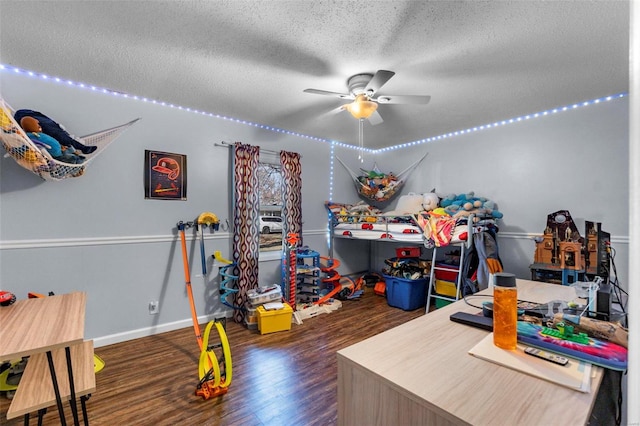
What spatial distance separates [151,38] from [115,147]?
127 cm

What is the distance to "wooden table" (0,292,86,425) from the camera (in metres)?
1.07

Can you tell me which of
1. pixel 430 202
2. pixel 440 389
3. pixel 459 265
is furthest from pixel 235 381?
pixel 430 202

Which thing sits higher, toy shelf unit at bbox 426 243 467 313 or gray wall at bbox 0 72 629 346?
gray wall at bbox 0 72 629 346

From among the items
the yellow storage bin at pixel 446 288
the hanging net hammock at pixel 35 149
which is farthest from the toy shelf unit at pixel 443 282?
the hanging net hammock at pixel 35 149

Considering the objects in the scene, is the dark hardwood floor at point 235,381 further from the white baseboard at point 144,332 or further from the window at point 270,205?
the window at point 270,205

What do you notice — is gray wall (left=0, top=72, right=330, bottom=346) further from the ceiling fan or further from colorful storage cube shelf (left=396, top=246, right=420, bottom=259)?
colorful storage cube shelf (left=396, top=246, right=420, bottom=259)

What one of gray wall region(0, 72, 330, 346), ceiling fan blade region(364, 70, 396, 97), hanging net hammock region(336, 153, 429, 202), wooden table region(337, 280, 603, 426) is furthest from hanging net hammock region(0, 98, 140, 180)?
hanging net hammock region(336, 153, 429, 202)

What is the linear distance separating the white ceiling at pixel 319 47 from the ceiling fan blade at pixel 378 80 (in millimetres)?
161

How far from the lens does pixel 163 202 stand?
2.99m

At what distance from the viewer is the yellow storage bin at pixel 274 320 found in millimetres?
2936

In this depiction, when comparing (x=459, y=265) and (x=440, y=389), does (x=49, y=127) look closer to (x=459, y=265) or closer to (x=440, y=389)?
(x=440, y=389)

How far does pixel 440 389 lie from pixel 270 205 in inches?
127

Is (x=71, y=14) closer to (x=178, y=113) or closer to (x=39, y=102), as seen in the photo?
(x=39, y=102)

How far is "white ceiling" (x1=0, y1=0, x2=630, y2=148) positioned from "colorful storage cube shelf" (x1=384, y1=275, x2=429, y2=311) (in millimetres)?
2115
